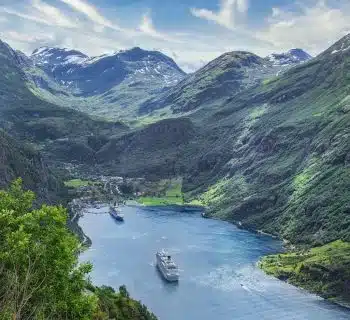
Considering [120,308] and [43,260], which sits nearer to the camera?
[43,260]

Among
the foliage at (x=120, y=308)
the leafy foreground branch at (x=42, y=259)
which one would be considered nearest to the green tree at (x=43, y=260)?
the leafy foreground branch at (x=42, y=259)

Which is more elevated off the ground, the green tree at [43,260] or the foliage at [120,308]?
the green tree at [43,260]

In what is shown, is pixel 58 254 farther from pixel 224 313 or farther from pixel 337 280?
pixel 337 280

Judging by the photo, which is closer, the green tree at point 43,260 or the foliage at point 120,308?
the green tree at point 43,260

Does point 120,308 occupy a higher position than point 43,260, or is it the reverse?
point 43,260

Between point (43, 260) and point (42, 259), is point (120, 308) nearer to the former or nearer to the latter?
point (43, 260)

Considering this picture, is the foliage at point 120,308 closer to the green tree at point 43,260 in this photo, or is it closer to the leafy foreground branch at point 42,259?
the leafy foreground branch at point 42,259

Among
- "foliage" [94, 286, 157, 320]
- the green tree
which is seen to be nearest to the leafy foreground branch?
the green tree

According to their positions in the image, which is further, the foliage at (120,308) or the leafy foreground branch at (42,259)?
the foliage at (120,308)

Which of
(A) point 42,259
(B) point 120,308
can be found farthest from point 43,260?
(B) point 120,308

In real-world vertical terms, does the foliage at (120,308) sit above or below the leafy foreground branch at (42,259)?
below

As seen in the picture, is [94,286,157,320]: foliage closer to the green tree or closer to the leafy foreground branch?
the leafy foreground branch
